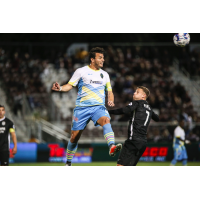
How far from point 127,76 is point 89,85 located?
46.1 feet

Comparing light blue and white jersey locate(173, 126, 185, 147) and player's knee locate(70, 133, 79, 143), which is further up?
player's knee locate(70, 133, 79, 143)

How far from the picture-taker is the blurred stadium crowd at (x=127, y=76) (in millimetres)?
19891

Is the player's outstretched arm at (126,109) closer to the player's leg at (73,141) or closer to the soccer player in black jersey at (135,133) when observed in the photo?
the soccer player in black jersey at (135,133)

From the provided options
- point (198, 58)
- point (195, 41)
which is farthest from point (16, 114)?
point (195, 41)

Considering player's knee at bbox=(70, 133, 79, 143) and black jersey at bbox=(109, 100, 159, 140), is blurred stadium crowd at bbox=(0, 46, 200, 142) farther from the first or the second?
black jersey at bbox=(109, 100, 159, 140)

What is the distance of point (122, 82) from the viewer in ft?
73.5

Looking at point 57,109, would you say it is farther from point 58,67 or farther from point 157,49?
point 157,49

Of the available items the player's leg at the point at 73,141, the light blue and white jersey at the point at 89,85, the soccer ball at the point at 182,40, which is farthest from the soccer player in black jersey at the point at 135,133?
the soccer ball at the point at 182,40

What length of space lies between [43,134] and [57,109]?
1.99 m

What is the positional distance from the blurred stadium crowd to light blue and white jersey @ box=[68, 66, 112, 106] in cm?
1023

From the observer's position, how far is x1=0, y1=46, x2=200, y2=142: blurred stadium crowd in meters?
19.9

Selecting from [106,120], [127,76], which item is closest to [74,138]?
[106,120]

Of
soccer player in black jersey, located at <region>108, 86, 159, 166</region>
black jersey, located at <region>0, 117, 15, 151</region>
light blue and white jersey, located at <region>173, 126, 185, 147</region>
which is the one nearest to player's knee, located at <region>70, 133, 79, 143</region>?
soccer player in black jersey, located at <region>108, 86, 159, 166</region>

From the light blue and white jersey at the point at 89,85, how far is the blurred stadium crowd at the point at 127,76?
1023cm
